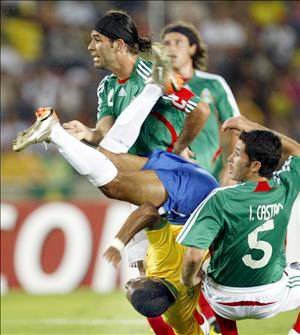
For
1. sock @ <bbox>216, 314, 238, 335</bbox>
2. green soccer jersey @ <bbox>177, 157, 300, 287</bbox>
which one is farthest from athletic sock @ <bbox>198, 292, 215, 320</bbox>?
green soccer jersey @ <bbox>177, 157, 300, 287</bbox>

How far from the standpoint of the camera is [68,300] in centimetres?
1048

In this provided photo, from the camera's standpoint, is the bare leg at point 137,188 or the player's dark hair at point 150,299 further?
the bare leg at point 137,188

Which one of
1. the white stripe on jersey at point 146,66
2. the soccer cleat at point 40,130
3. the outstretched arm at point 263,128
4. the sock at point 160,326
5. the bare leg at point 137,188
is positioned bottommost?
the sock at point 160,326

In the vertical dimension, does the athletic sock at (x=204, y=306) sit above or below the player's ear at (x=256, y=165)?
below

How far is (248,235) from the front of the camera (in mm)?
6066

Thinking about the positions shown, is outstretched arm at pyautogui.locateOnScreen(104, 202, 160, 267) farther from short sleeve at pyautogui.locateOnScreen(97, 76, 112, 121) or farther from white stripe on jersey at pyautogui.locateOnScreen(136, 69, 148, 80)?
short sleeve at pyautogui.locateOnScreen(97, 76, 112, 121)

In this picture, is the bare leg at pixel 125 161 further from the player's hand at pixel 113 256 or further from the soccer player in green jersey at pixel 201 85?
the soccer player in green jersey at pixel 201 85

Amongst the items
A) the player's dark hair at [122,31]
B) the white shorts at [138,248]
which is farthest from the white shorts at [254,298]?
the player's dark hair at [122,31]

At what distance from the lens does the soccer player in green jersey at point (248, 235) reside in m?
5.99

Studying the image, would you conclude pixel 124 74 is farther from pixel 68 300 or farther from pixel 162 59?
pixel 68 300

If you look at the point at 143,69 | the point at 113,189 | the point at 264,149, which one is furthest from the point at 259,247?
the point at 143,69

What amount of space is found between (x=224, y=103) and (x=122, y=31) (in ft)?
6.81

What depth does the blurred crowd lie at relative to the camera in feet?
41.9

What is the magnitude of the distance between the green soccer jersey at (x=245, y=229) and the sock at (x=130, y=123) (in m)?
0.78
